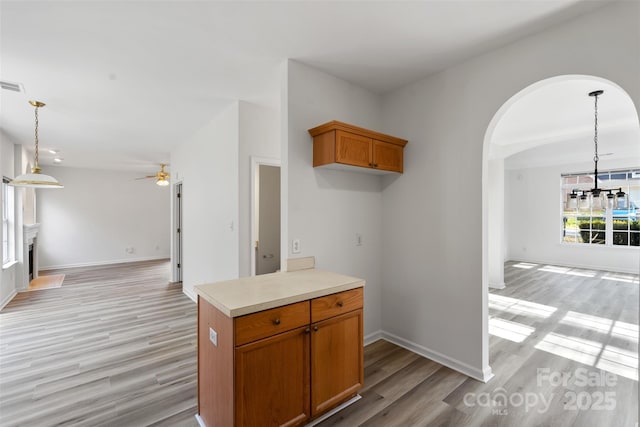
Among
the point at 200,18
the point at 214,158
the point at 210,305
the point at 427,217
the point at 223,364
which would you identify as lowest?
the point at 223,364

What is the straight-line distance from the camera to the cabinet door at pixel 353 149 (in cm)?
238

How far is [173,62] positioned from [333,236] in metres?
2.07

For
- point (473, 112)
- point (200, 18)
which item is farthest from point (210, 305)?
point (473, 112)

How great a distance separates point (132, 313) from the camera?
410cm

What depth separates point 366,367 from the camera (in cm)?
257

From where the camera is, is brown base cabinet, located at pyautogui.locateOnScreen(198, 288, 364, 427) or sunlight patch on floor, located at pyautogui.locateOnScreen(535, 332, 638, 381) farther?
sunlight patch on floor, located at pyautogui.locateOnScreen(535, 332, 638, 381)

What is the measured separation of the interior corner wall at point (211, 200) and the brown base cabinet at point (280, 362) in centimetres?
170

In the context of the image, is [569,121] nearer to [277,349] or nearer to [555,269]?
[555,269]

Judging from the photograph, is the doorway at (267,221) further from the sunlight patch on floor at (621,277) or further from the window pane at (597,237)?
the window pane at (597,237)

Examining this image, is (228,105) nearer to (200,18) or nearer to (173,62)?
(173,62)

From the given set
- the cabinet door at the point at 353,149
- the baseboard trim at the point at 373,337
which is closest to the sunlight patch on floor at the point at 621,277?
the baseboard trim at the point at 373,337

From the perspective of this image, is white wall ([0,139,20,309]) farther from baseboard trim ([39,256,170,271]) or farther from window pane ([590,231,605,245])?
window pane ([590,231,605,245])

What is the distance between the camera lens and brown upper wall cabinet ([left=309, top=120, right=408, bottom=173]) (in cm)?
237

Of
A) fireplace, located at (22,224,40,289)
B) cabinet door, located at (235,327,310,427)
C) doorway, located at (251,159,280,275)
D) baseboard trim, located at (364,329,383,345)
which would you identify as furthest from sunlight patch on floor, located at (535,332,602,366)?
fireplace, located at (22,224,40,289)
